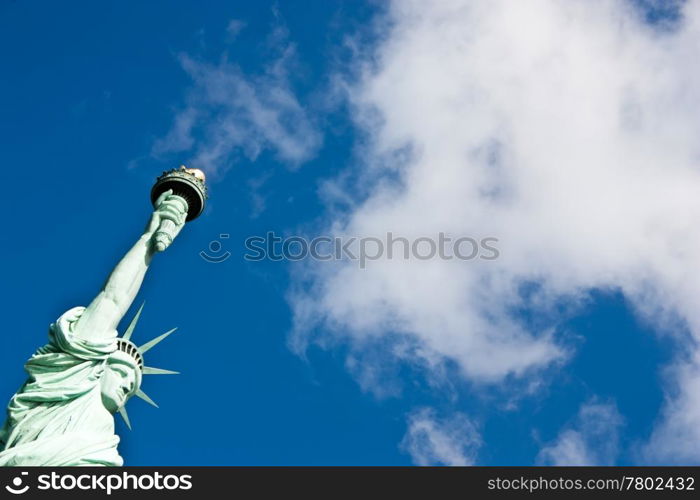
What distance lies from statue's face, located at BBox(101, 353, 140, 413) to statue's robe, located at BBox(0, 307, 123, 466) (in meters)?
0.20

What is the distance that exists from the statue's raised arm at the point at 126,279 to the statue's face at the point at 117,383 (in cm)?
112

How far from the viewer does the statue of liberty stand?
21281mm

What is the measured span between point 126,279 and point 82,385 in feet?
14.2

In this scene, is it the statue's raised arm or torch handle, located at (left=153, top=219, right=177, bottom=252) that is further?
torch handle, located at (left=153, top=219, right=177, bottom=252)

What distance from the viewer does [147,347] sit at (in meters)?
25.5

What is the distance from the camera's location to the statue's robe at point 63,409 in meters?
21.0

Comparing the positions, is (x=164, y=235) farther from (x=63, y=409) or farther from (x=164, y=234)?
(x=63, y=409)

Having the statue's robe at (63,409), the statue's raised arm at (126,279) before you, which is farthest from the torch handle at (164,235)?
the statue's robe at (63,409)

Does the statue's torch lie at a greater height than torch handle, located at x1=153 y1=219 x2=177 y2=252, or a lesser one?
greater

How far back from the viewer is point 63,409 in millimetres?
22422
